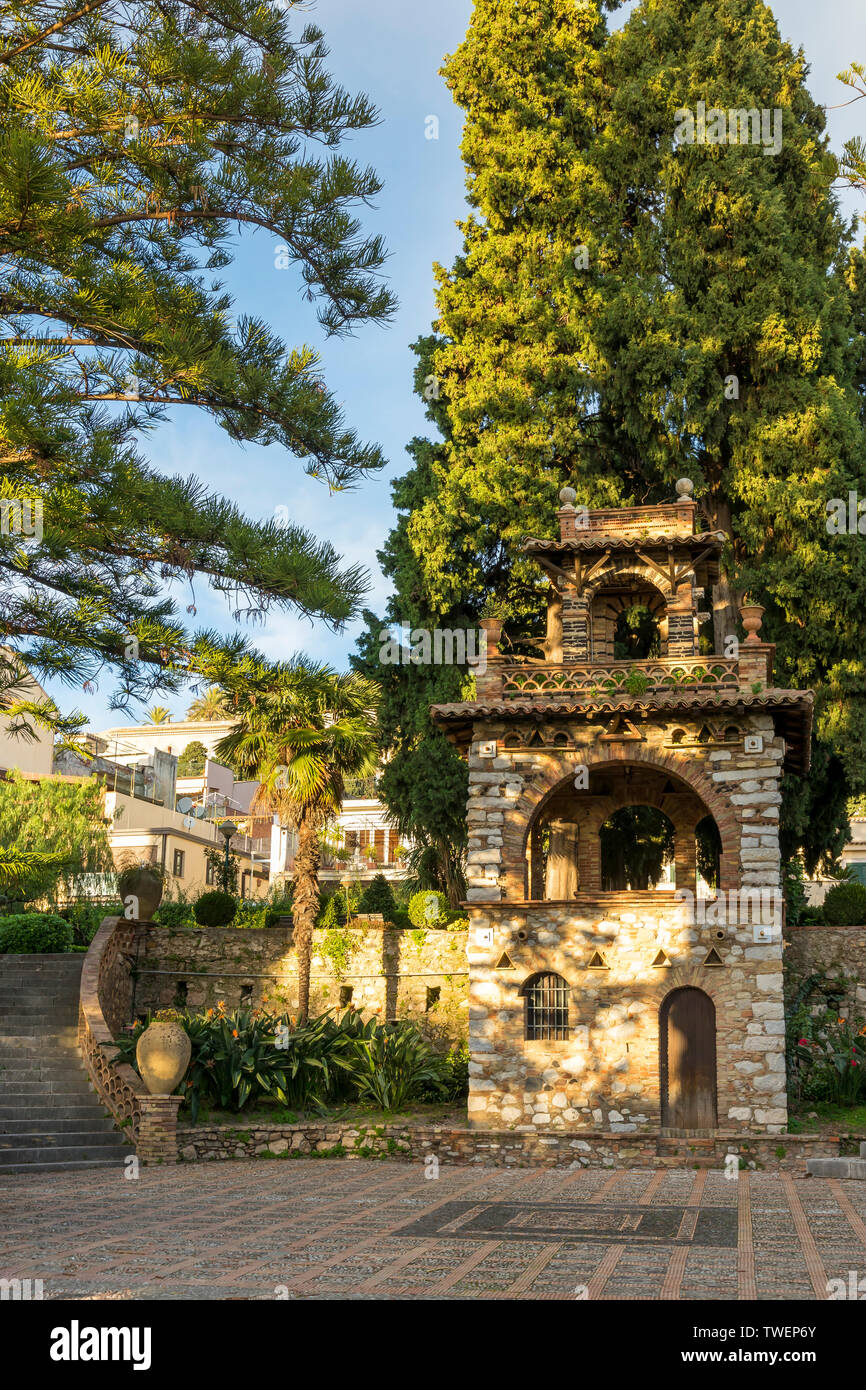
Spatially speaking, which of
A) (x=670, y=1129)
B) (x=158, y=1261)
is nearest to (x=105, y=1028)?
(x=670, y=1129)

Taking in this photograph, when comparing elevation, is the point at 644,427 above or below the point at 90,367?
above

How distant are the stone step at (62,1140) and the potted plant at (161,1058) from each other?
0.90 m

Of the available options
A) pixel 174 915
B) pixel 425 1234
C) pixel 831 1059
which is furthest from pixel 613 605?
pixel 425 1234

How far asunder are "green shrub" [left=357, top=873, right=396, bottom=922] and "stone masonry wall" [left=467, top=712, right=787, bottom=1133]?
6.33 m

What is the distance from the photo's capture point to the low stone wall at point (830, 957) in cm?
2138

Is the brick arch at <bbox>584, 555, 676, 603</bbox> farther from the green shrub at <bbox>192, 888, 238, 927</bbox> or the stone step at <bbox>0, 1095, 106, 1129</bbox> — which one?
the stone step at <bbox>0, 1095, 106, 1129</bbox>

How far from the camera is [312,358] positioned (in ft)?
26.1

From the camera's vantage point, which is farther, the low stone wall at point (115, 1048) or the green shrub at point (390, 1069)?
the green shrub at point (390, 1069)

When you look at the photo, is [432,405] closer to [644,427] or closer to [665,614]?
[644,427]

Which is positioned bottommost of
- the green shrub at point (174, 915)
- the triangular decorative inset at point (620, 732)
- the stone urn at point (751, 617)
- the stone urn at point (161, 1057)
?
the stone urn at point (161, 1057)

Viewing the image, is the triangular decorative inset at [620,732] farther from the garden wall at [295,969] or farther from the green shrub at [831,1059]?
the garden wall at [295,969]

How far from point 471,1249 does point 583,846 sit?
1217cm

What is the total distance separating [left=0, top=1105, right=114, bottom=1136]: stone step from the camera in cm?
1736

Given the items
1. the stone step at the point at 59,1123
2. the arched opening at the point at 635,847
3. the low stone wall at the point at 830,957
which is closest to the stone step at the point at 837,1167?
the low stone wall at the point at 830,957
